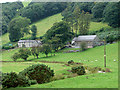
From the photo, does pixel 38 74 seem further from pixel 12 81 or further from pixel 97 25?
pixel 97 25

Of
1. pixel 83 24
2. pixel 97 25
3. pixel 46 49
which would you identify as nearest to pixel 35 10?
pixel 97 25

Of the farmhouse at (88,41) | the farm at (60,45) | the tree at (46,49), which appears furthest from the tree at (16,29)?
the tree at (46,49)

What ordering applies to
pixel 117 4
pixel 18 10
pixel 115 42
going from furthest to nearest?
pixel 18 10
pixel 117 4
pixel 115 42

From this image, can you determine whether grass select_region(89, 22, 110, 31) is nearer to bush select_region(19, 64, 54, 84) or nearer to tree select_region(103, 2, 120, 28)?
tree select_region(103, 2, 120, 28)

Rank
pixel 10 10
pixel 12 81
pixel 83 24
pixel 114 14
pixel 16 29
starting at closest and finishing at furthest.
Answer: pixel 12 81
pixel 114 14
pixel 83 24
pixel 16 29
pixel 10 10

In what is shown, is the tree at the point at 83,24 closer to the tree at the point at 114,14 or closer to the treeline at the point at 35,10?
the tree at the point at 114,14

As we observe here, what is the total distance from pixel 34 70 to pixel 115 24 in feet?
155

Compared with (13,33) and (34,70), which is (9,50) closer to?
(13,33)

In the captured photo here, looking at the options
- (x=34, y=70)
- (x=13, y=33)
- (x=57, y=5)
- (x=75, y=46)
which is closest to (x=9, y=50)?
(x=13, y=33)

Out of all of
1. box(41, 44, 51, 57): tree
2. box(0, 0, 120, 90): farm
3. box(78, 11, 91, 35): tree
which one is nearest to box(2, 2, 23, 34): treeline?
box(0, 0, 120, 90): farm

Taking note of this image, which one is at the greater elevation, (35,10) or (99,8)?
(35,10)

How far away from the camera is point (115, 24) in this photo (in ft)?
190

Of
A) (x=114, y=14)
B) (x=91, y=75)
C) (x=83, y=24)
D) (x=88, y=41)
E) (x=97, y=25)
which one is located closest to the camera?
(x=91, y=75)

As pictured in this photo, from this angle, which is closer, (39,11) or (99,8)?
(99,8)
